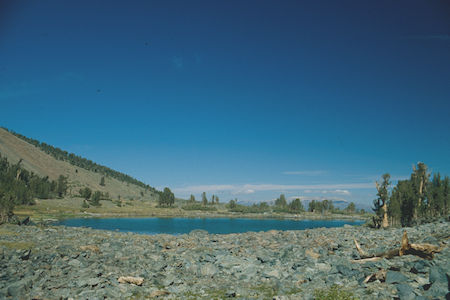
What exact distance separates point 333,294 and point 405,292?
8.62 ft

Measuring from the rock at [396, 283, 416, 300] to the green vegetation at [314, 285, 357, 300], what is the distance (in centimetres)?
172

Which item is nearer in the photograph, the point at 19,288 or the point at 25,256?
the point at 19,288

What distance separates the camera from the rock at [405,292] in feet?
34.9

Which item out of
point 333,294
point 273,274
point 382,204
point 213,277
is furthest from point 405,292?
point 382,204

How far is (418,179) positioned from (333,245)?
4732cm

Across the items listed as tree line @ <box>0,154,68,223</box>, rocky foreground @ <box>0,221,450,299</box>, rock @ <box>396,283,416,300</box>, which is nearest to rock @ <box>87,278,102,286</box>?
rocky foreground @ <box>0,221,450,299</box>

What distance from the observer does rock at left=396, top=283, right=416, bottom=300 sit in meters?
10.6

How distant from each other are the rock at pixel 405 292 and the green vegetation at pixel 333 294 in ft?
5.64

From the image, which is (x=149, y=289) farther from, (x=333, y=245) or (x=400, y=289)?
(x=333, y=245)

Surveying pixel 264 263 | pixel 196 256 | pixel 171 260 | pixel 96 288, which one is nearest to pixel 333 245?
pixel 264 263

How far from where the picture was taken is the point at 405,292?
35.9ft

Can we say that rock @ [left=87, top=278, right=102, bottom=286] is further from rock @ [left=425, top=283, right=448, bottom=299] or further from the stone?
the stone

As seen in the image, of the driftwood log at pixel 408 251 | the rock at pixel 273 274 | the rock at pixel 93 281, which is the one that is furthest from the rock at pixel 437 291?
the rock at pixel 93 281

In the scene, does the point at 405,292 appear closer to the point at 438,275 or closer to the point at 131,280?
the point at 438,275
